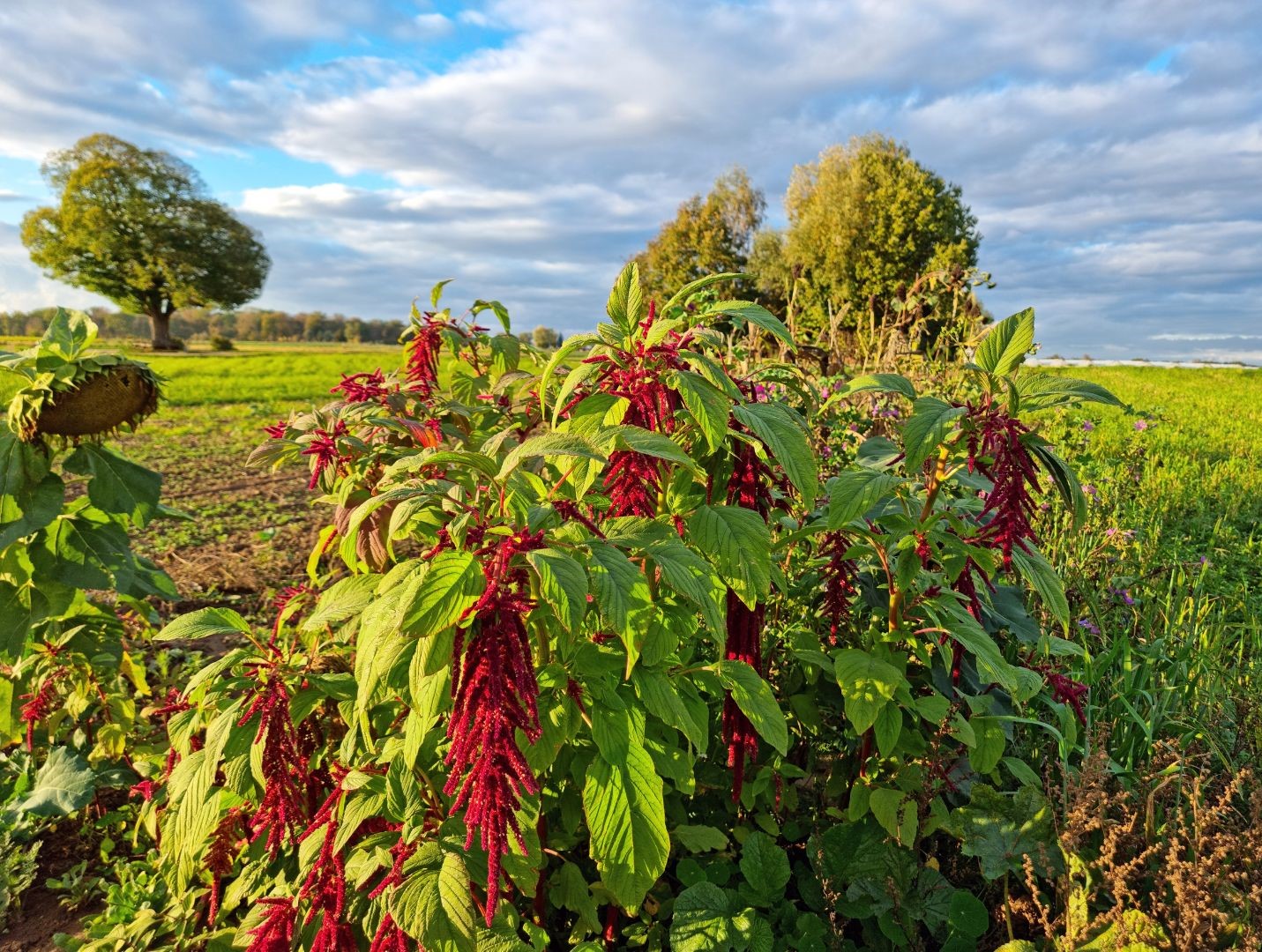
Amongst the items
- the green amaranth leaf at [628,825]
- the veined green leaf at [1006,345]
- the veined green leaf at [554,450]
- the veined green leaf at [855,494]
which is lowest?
the green amaranth leaf at [628,825]

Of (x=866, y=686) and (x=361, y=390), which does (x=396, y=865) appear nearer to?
(x=866, y=686)

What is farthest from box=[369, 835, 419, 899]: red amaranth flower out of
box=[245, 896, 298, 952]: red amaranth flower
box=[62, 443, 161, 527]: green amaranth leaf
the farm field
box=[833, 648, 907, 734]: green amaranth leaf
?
the farm field

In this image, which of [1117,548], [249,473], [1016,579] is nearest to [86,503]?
[1016,579]

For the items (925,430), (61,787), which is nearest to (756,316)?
(925,430)

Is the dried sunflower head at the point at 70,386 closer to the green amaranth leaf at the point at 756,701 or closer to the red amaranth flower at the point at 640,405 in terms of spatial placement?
the red amaranth flower at the point at 640,405

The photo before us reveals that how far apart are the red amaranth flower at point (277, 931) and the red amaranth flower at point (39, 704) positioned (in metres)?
1.69

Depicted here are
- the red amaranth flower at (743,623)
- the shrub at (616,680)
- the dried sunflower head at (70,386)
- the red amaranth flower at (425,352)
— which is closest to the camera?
the shrub at (616,680)

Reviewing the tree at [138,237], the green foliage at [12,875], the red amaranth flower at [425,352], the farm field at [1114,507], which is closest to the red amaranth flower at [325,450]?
the red amaranth flower at [425,352]

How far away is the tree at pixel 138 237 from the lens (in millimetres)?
39250

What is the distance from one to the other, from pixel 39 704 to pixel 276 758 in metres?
1.81

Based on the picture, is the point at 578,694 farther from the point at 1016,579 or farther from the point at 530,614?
the point at 1016,579

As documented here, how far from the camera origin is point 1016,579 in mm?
2246

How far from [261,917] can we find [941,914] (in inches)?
66.6

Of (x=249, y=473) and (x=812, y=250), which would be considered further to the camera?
(x=812, y=250)
